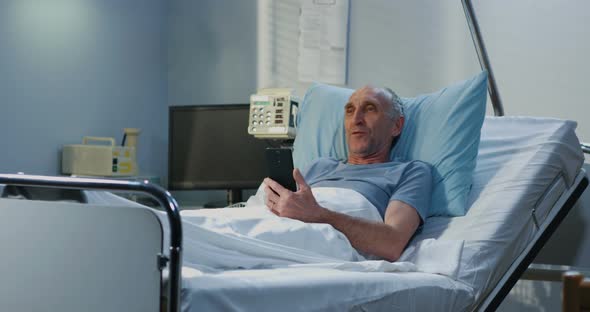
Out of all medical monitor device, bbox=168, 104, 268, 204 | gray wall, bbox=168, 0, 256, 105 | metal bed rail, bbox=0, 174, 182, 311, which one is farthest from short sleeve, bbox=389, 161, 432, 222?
gray wall, bbox=168, 0, 256, 105

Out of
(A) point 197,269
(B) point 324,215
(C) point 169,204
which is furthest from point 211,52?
(C) point 169,204

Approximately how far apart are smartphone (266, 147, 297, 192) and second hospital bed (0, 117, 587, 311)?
1.25ft

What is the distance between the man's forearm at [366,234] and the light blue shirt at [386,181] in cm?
16

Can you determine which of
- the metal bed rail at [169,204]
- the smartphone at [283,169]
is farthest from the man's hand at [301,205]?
the metal bed rail at [169,204]

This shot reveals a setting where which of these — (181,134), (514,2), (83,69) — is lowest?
(181,134)

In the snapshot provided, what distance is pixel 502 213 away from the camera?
2045mm

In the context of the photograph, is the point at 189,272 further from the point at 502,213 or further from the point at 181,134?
the point at 181,134

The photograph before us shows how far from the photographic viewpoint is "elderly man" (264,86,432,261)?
1.99m

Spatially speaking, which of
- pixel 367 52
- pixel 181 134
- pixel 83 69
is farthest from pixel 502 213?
pixel 83 69

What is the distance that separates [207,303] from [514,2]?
209cm

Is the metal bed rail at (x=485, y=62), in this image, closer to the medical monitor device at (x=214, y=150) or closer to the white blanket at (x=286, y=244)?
the white blanket at (x=286, y=244)

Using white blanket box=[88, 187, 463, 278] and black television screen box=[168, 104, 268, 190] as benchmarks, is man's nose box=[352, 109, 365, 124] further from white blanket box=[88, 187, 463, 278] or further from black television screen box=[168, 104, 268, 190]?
black television screen box=[168, 104, 268, 190]

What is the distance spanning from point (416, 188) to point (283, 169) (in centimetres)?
37

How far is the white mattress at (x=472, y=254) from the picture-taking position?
55.9 inches
